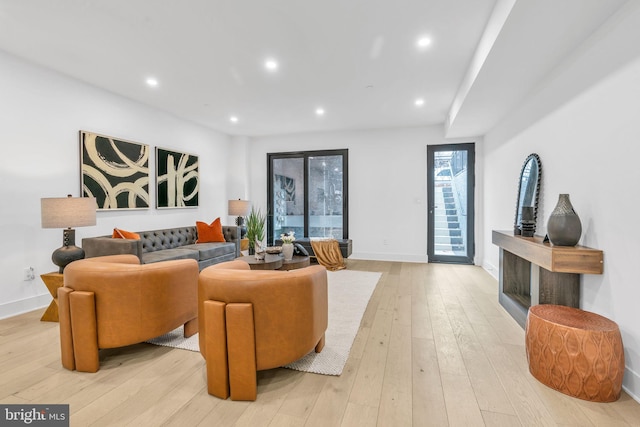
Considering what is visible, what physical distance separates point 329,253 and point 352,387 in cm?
345

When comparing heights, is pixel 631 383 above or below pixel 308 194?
below

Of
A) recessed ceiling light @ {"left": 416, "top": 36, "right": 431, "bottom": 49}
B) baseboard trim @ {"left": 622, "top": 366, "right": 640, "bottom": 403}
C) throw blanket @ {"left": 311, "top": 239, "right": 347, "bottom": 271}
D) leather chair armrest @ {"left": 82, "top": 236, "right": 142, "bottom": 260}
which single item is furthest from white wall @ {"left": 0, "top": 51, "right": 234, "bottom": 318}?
baseboard trim @ {"left": 622, "top": 366, "right": 640, "bottom": 403}

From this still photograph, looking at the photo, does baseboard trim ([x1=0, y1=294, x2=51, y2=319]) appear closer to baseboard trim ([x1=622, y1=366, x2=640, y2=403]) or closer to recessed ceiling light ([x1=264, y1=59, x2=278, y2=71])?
recessed ceiling light ([x1=264, y1=59, x2=278, y2=71])

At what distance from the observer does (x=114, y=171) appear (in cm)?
415

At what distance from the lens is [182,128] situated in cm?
541

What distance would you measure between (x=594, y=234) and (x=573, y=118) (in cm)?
102

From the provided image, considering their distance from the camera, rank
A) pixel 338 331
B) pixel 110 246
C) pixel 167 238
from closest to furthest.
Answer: pixel 338 331
pixel 110 246
pixel 167 238

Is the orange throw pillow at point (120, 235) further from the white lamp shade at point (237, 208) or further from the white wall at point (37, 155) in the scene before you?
the white lamp shade at point (237, 208)

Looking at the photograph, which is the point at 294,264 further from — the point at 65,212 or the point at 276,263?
the point at 65,212

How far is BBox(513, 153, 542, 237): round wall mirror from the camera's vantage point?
2977mm

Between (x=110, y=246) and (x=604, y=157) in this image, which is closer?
(x=604, y=157)

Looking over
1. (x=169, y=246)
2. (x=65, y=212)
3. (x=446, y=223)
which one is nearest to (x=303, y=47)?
(x=65, y=212)

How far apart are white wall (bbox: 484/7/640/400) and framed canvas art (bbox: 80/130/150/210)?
534 centimetres

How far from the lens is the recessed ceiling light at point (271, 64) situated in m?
3.25
